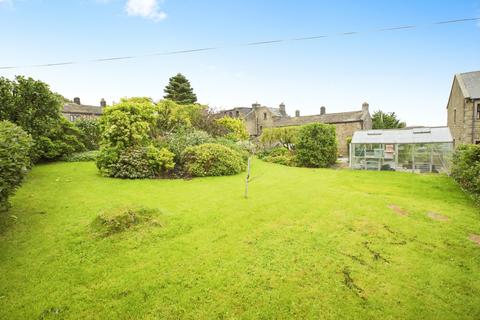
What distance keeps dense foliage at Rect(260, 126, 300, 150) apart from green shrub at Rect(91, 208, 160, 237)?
861 inches

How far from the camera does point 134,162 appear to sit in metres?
12.8

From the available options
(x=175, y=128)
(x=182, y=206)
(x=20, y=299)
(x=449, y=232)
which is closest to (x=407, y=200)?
(x=449, y=232)

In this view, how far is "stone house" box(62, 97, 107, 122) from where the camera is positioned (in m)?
38.0

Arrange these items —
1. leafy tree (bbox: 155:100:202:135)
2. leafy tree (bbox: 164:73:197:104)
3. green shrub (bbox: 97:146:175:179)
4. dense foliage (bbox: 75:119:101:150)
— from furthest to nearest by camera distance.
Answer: leafy tree (bbox: 164:73:197:104)
dense foliage (bbox: 75:119:101:150)
leafy tree (bbox: 155:100:202:135)
green shrub (bbox: 97:146:175:179)

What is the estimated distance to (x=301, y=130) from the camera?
22.0m

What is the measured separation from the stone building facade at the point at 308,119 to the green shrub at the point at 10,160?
23.3m

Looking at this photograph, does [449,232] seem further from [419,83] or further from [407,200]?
[419,83]

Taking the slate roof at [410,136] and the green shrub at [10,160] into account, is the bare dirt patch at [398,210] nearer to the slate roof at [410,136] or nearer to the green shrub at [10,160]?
the green shrub at [10,160]

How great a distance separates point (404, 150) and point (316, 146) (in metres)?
6.40

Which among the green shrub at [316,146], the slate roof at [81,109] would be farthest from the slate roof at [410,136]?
the slate roof at [81,109]

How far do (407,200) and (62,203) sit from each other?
12.6 metres

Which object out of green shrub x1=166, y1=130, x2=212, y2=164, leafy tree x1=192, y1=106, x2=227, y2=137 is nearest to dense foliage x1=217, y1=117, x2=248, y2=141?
leafy tree x1=192, y1=106, x2=227, y2=137

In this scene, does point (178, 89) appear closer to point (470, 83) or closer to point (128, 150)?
point (128, 150)

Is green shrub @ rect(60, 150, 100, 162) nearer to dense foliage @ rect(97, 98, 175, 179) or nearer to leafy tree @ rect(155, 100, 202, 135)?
leafy tree @ rect(155, 100, 202, 135)
